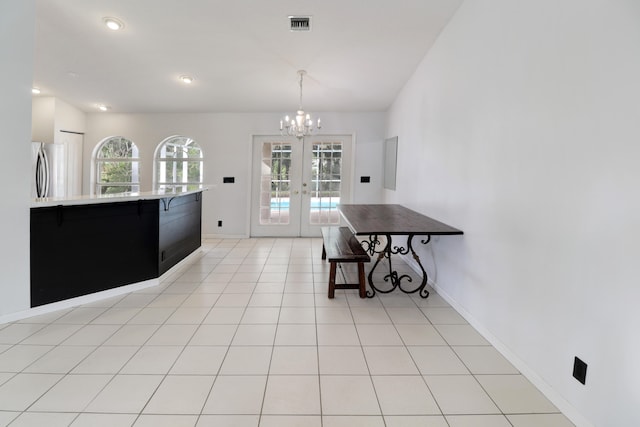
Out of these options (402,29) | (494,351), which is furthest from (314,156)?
(494,351)

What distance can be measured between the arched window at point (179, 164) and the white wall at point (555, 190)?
4783mm

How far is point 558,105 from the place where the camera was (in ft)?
6.14

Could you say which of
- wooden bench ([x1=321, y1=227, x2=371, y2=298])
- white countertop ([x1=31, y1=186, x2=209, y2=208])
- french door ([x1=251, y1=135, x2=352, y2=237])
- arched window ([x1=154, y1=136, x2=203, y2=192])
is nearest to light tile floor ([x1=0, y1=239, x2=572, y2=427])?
wooden bench ([x1=321, y1=227, x2=371, y2=298])

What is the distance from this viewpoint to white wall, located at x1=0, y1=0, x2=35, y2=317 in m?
2.59

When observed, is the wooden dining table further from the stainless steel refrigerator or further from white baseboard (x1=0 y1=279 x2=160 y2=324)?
the stainless steel refrigerator

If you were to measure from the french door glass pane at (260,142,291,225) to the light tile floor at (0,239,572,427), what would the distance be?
10.6 ft

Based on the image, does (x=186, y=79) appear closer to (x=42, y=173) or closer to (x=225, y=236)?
(x=42, y=173)

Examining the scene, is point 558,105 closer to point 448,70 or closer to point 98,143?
point 448,70

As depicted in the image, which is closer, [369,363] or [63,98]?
[369,363]

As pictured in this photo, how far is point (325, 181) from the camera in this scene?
649cm

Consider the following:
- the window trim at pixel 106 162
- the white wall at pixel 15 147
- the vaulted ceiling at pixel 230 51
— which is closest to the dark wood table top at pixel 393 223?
the vaulted ceiling at pixel 230 51

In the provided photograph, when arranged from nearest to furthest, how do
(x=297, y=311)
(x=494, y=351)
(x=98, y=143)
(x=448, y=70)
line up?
1. (x=494, y=351)
2. (x=297, y=311)
3. (x=448, y=70)
4. (x=98, y=143)

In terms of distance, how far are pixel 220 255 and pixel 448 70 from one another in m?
3.75

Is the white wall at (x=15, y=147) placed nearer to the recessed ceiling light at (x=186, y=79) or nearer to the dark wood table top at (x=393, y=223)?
the recessed ceiling light at (x=186, y=79)
